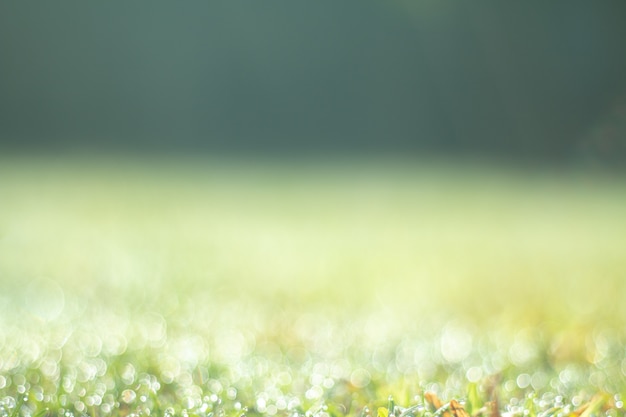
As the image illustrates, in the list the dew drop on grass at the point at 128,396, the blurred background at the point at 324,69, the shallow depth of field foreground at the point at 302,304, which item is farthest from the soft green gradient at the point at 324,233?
the blurred background at the point at 324,69

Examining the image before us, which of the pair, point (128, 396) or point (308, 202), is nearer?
point (128, 396)

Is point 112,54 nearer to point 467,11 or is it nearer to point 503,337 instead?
point 467,11

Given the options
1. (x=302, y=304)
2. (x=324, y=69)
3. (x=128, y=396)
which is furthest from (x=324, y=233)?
(x=324, y=69)

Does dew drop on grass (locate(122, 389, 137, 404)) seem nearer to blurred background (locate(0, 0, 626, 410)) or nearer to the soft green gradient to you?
blurred background (locate(0, 0, 626, 410))

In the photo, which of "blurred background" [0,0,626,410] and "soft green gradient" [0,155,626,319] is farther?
"soft green gradient" [0,155,626,319]

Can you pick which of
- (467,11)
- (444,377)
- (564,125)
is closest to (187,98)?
(467,11)

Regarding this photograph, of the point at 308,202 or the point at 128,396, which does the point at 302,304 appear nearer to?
the point at 128,396

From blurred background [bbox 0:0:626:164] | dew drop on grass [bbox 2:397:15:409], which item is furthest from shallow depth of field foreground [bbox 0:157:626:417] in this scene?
blurred background [bbox 0:0:626:164]
